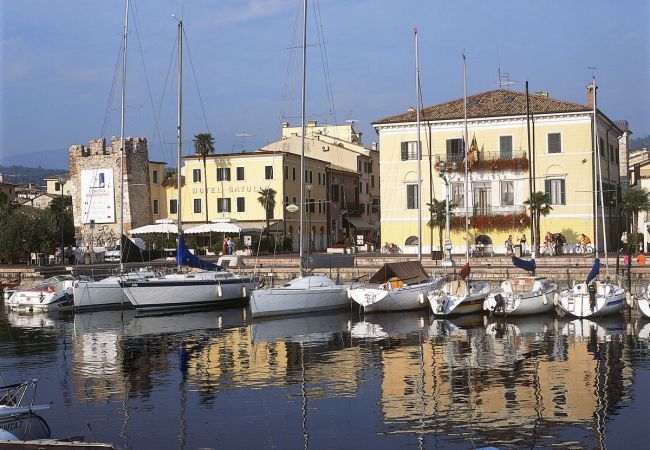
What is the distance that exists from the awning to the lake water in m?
45.7

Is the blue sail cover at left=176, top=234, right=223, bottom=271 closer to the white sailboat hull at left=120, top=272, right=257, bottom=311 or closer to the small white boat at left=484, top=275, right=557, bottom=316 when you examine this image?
the white sailboat hull at left=120, top=272, right=257, bottom=311

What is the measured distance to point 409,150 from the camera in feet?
194

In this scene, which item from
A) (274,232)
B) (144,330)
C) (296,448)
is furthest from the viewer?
(274,232)

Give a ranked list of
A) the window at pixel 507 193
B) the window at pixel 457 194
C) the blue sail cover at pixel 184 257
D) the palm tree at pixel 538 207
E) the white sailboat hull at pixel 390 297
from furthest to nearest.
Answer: the window at pixel 457 194, the window at pixel 507 193, the palm tree at pixel 538 207, the blue sail cover at pixel 184 257, the white sailboat hull at pixel 390 297

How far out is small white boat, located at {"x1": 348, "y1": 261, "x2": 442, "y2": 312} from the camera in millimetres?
38594

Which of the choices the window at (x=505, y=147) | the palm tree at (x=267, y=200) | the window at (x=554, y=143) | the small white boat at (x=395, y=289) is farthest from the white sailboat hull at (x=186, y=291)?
the palm tree at (x=267, y=200)

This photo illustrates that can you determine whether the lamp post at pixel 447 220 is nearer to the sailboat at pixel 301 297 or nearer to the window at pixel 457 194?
the window at pixel 457 194

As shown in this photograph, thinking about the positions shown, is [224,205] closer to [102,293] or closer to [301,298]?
[102,293]

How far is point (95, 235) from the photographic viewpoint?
236 ft

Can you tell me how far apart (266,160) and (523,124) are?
22.8m

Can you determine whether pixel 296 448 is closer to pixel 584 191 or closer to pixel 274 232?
pixel 584 191

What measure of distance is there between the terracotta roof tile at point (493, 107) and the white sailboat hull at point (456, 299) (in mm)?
20653

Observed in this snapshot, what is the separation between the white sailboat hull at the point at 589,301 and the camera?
118 feet

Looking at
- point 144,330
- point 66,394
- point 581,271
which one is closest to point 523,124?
point 581,271
